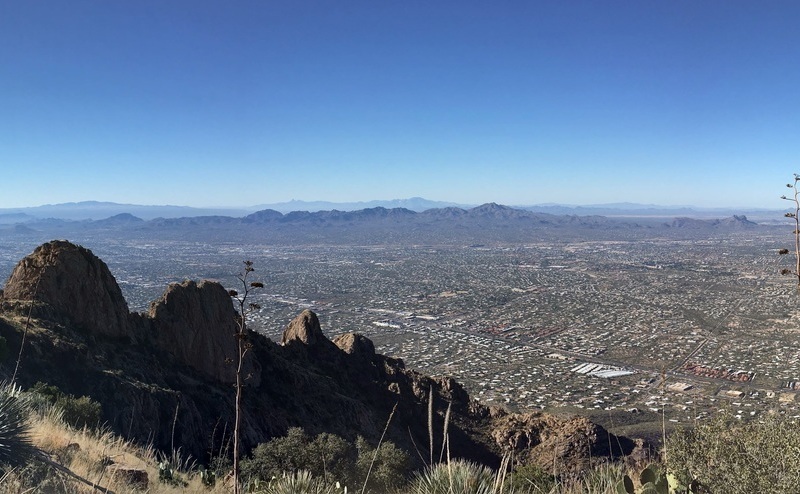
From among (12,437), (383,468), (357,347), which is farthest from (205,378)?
(12,437)

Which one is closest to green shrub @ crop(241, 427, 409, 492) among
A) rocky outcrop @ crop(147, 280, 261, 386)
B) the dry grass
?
the dry grass

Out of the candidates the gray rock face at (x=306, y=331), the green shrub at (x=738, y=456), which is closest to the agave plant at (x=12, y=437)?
the green shrub at (x=738, y=456)

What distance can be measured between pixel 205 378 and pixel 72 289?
606 centimetres

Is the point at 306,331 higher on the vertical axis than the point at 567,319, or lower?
higher

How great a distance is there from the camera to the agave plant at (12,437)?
6008mm

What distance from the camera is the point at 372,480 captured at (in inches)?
539

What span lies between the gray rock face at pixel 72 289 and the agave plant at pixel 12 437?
50.0 ft

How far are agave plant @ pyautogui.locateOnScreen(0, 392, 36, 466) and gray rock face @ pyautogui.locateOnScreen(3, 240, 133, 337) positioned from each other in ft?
50.0

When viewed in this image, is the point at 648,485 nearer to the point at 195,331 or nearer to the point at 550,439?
the point at 550,439

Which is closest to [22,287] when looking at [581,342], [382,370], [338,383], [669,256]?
[338,383]

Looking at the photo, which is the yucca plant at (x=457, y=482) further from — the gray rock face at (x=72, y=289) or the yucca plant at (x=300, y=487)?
the gray rock face at (x=72, y=289)

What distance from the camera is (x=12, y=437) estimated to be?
20.0ft

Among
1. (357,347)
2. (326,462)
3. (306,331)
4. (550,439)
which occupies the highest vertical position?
(306,331)

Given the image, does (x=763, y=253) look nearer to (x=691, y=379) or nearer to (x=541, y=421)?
(x=691, y=379)
